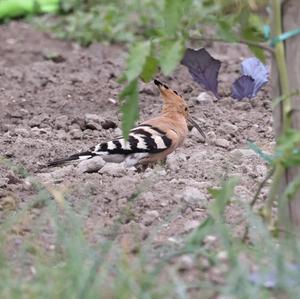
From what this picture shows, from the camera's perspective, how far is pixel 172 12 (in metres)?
4.21

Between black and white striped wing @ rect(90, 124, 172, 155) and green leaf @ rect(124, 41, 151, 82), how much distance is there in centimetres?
220

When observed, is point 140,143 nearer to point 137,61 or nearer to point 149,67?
point 149,67

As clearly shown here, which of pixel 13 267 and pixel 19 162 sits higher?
pixel 13 267

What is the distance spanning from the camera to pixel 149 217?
5008 millimetres

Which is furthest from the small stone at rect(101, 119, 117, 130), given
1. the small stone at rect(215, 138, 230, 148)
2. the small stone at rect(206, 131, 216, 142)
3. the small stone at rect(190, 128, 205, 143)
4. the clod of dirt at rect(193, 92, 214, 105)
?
the clod of dirt at rect(193, 92, 214, 105)

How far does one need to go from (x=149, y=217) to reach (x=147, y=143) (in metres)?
1.55

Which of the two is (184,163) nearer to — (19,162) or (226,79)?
(19,162)

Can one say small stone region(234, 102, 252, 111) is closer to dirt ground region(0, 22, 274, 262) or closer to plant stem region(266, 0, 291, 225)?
dirt ground region(0, 22, 274, 262)

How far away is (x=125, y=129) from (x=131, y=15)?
21.5ft

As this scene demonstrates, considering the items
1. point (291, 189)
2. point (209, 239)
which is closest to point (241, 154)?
point (209, 239)

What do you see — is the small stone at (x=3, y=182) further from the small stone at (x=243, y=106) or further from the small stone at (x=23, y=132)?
the small stone at (x=243, y=106)

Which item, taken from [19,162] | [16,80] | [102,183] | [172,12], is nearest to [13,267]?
[172,12]

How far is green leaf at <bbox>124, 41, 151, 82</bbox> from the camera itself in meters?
4.11

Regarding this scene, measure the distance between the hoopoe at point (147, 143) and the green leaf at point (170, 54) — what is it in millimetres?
1947
